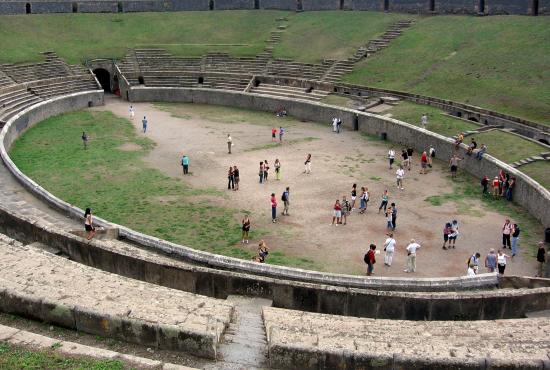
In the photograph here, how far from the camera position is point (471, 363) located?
10.6 m

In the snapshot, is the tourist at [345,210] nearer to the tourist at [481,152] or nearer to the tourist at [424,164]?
the tourist at [424,164]

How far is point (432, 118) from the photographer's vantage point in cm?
3388

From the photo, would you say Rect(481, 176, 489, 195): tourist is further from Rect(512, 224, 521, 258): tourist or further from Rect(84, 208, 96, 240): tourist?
Rect(84, 208, 96, 240): tourist

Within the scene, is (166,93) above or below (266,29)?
below

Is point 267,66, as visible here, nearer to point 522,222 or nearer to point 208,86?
point 208,86

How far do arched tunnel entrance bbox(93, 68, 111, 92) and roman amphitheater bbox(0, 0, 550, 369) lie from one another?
0.41 feet

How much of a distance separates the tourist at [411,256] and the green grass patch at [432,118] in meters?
13.8

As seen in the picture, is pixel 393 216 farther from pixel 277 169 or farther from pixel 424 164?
pixel 424 164

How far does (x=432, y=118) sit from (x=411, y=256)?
16441 millimetres

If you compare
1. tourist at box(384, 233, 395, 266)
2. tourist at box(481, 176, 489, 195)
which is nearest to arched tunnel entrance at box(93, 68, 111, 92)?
tourist at box(481, 176, 489, 195)

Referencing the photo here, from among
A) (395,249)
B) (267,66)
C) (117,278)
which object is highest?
(267,66)

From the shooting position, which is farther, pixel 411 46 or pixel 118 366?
pixel 411 46

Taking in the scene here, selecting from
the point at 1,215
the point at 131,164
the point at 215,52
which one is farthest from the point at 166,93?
the point at 1,215

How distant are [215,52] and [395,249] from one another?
32.4 meters
